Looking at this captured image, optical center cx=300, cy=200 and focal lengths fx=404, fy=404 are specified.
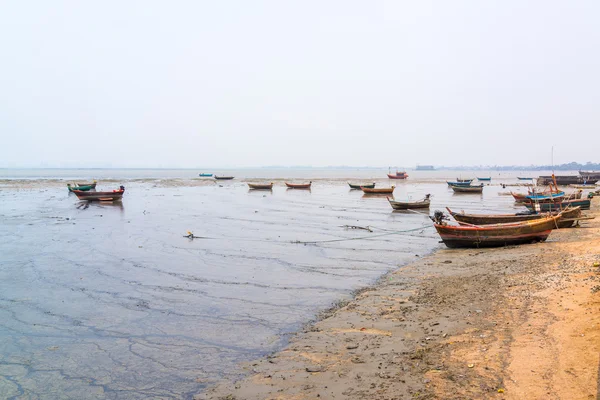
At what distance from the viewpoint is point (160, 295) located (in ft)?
39.4

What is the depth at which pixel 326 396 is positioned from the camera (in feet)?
18.9

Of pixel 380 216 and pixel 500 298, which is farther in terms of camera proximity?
pixel 380 216

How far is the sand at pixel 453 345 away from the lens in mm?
5508

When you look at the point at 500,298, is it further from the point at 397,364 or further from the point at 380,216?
the point at 380,216

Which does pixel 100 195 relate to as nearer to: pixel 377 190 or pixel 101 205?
pixel 101 205

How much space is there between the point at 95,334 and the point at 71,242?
13.6 metres

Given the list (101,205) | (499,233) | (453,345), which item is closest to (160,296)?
(453,345)

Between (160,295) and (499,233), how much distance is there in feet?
44.7

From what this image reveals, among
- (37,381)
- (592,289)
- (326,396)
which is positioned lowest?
(37,381)

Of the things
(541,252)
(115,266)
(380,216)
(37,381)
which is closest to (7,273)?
(115,266)

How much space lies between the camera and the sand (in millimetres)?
5508

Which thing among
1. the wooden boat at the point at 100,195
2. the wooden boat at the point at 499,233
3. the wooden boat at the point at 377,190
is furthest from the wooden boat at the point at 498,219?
the wooden boat at the point at 100,195

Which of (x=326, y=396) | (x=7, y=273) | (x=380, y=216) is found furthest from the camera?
(x=380, y=216)

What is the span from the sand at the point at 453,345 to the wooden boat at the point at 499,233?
210 inches
